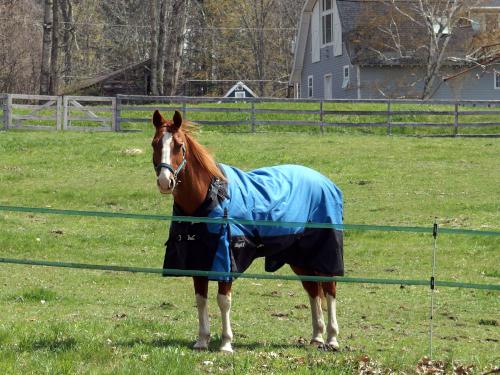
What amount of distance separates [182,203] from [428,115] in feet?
81.3

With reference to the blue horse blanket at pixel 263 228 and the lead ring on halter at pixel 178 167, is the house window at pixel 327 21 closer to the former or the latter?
the blue horse blanket at pixel 263 228

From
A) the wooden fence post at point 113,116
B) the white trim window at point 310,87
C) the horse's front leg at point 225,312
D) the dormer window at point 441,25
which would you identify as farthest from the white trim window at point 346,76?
the horse's front leg at point 225,312

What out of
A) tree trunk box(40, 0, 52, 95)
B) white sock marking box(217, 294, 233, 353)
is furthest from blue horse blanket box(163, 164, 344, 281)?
tree trunk box(40, 0, 52, 95)

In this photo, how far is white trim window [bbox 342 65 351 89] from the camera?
45138 millimetres

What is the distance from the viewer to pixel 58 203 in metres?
19.6

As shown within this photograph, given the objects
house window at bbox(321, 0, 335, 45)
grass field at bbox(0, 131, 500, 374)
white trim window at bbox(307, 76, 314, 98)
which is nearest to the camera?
grass field at bbox(0, 131, 500, 374)

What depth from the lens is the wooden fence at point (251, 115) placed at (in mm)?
29984

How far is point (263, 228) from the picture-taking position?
27.5 ft

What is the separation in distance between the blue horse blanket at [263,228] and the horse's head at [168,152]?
40cm

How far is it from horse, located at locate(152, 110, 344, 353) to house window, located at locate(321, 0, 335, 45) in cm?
3984

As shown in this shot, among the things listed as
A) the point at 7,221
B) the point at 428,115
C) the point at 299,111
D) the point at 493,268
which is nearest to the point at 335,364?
the point at 493,268

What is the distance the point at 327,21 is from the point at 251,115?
19741 millimetres

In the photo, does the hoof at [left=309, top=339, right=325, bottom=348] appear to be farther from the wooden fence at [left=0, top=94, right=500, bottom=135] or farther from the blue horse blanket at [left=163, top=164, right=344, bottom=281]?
the wooden fence at [left=0, top=94, right=500, bottom=135]

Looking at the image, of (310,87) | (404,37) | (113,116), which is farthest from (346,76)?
(113,116)
